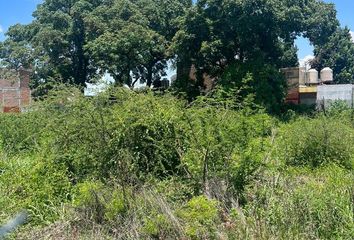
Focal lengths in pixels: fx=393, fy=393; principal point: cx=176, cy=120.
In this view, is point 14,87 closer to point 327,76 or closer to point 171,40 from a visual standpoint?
point 171,40

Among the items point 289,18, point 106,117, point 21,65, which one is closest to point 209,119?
point 106,117

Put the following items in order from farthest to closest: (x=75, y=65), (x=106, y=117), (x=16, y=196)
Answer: (x=75, y=65) → (x=106, y=117) → (x=16, y=196)

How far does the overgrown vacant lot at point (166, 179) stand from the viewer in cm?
414

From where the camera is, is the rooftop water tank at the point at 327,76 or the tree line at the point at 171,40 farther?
the rooftop water tank at the point at 327,76

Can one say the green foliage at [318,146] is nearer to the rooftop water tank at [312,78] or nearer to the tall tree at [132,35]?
the tall tree at [132,35]

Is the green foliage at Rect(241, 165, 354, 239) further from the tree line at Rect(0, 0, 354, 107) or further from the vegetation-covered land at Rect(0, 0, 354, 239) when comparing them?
the tree line at Rect(0, 0, 354, 107)

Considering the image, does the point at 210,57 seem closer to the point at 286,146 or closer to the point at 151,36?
the point at 151,36

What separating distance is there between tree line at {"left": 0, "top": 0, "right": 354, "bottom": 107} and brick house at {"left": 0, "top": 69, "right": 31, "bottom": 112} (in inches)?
28.6

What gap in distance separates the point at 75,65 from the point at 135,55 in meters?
6.28

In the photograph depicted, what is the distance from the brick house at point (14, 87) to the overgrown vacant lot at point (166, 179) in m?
18.2

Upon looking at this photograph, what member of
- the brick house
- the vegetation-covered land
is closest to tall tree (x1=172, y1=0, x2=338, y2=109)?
the vegetation-covered land

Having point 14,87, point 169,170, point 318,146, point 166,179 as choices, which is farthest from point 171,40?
point 166,179

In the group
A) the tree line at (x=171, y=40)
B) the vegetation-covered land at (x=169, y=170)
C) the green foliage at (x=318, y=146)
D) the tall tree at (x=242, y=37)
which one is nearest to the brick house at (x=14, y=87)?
the tree line at (x=171, y=40)

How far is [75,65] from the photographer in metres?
24.0
